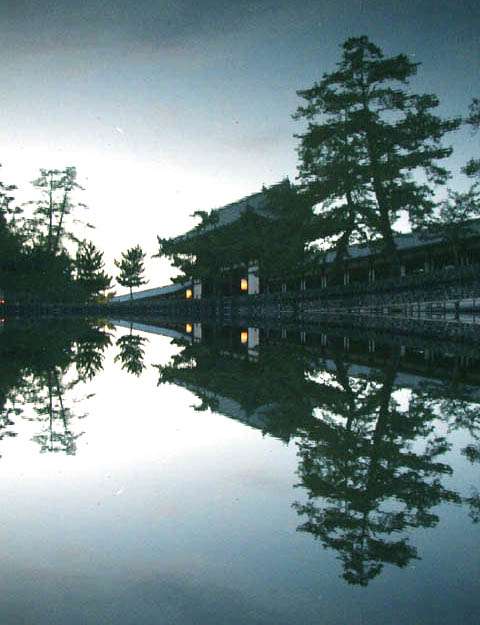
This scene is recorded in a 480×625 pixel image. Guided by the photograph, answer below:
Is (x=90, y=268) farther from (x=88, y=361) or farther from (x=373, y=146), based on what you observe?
(x=88, y=361)

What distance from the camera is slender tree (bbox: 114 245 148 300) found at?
279ft

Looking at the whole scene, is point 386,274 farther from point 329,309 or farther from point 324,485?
point 324,485

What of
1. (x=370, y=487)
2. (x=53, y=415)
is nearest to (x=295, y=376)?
(x=53, y=415)

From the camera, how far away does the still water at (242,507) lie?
1.51 meters

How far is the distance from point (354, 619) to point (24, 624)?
841 mm

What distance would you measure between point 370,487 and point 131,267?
8470cm

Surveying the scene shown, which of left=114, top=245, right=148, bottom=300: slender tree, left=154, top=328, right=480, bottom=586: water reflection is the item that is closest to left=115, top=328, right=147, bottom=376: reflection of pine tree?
left=154, top=328, right=480, bottom=586: water reflection

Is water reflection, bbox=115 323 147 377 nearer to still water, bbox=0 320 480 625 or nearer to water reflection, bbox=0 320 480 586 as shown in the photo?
water reflection, bbox=0 320 480 586

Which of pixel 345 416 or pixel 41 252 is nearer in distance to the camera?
pixel 345 416

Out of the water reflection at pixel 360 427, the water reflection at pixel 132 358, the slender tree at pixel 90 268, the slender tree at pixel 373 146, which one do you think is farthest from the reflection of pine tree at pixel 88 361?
the slender tree at pixel 90 268

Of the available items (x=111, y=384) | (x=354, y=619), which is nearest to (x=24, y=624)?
(x=354, y=619)

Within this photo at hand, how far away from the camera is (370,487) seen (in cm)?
244

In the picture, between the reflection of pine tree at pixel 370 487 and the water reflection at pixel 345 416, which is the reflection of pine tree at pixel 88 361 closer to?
the water reflection at pixel 345 416

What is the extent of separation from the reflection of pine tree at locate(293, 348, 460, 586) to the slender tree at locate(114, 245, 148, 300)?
8340 centimetres
